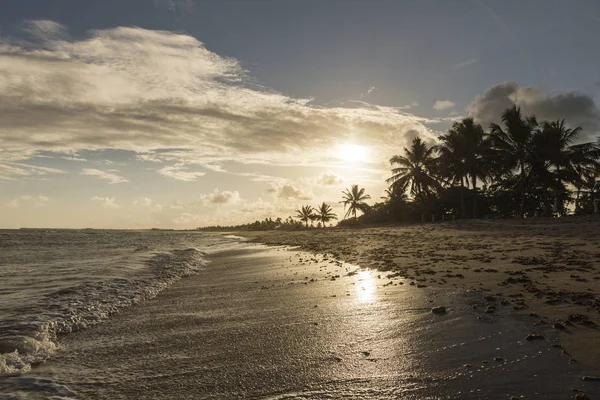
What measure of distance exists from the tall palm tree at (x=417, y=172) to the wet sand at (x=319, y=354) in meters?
46.0

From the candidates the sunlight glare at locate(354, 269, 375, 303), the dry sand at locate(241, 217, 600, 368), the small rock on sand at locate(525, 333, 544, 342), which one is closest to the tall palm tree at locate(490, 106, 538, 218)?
the dry sand at locate(241, 217, 600, 368)

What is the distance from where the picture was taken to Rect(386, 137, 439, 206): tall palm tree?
52.0 metres

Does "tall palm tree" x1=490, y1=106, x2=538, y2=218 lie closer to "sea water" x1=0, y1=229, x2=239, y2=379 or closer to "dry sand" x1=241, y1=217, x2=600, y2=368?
"dry sand" x1=241, y1=217, x2=600, y2=368

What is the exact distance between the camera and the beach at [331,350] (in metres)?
4.03

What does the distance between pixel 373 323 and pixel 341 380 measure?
2.30m

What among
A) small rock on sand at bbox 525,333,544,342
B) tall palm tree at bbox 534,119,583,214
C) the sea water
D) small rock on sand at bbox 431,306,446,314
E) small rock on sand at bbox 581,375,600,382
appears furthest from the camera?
tall palm tree at bbox 534,119,583,214

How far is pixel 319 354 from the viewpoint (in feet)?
16.5

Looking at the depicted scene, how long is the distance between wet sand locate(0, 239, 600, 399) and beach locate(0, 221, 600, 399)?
0.06ft

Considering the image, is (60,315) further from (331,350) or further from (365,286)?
(365,286)

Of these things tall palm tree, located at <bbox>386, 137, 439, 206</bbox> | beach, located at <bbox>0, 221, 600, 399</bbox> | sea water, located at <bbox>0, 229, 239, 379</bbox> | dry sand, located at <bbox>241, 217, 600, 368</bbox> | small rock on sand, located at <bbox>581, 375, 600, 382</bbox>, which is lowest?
sea water, located at <bbox>0, 229, 239, 379</bbox>

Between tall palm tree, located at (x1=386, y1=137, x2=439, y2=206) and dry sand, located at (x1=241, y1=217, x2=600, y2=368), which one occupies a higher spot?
tall palm tree, located at (x1=386, y1=137, x2=439, y2=206)

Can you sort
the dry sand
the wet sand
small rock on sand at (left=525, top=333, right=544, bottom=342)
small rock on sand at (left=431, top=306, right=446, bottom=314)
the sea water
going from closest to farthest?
the wet sand
small rock on sand at (left=525, top=333, right=544, bottom=342)
the dry sand
the sea water
small rock on sand at (left=431, top=306, right=446, bottom=314)

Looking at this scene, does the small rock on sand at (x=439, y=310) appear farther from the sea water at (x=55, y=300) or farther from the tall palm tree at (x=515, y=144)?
the tall palm tree at (x=515, y=144)

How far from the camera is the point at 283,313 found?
24.3 ft
